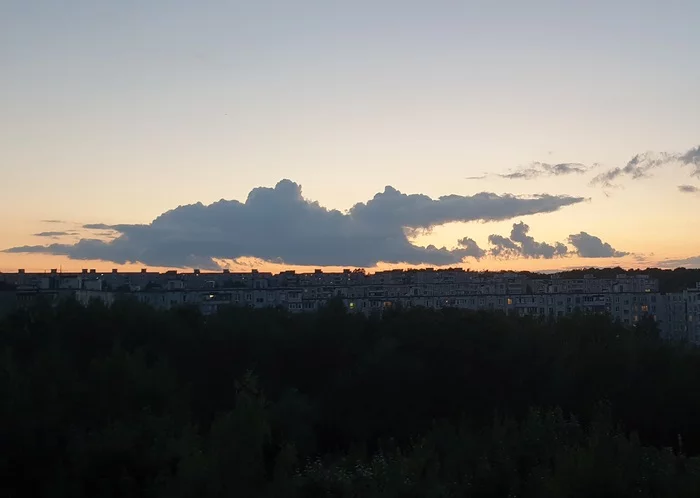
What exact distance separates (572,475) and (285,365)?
16791mm

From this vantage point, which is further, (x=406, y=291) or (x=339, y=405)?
(x=406, y=291)

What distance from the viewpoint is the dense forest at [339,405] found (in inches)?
545

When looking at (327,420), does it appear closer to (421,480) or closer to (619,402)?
(619,402)

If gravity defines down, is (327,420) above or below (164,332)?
below

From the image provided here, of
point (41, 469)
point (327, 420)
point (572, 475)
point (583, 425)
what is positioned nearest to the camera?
point (572, 475)

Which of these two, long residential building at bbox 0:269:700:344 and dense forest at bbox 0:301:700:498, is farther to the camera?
long residential building at bbox 0:269:700:344

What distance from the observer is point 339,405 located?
26.0 metres

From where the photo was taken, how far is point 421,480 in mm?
13867

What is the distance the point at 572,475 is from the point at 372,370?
14.3 meters

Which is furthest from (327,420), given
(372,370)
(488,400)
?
(488,400)

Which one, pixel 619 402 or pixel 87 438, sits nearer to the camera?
pixel 87 438

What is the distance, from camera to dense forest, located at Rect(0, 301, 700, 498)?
45.4 ft

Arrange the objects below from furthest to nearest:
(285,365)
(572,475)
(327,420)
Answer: (285,365)
(327,420)
(572,475)

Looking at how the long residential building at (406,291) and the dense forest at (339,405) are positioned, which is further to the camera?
the long residential building at (406,291)
